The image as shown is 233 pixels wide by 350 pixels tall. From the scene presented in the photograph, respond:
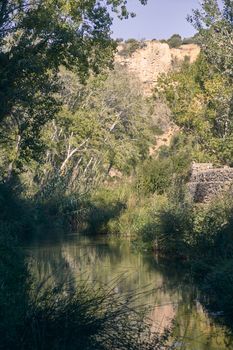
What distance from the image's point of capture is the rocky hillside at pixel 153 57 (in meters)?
114

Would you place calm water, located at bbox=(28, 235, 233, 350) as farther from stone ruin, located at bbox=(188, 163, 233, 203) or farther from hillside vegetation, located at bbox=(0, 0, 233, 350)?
stone ruin, located at bbox=(188, 163, 233, 203)

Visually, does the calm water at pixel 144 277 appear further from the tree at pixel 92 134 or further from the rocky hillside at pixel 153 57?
the rocky hillside at pixel 153 57

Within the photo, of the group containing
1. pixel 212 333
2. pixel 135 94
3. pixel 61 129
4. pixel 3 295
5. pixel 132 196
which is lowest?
pixel 212 333

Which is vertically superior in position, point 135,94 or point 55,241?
point 135,94

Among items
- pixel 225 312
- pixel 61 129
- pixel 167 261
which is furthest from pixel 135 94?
pixel 225 312

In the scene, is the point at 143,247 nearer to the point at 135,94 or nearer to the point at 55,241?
the point at 55,241

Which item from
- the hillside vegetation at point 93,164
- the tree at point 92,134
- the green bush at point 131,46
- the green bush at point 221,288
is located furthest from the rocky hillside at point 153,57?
the green bush at point 221,288

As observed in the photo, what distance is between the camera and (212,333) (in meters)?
14.1

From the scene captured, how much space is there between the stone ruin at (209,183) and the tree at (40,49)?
641 cm

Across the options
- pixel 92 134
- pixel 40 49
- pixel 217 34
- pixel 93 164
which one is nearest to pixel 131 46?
pixel 93 164

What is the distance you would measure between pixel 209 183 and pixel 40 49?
992cm

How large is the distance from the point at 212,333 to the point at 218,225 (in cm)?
829

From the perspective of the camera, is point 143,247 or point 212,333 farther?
point 143,247

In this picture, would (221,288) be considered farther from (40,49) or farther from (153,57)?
(153,57)
